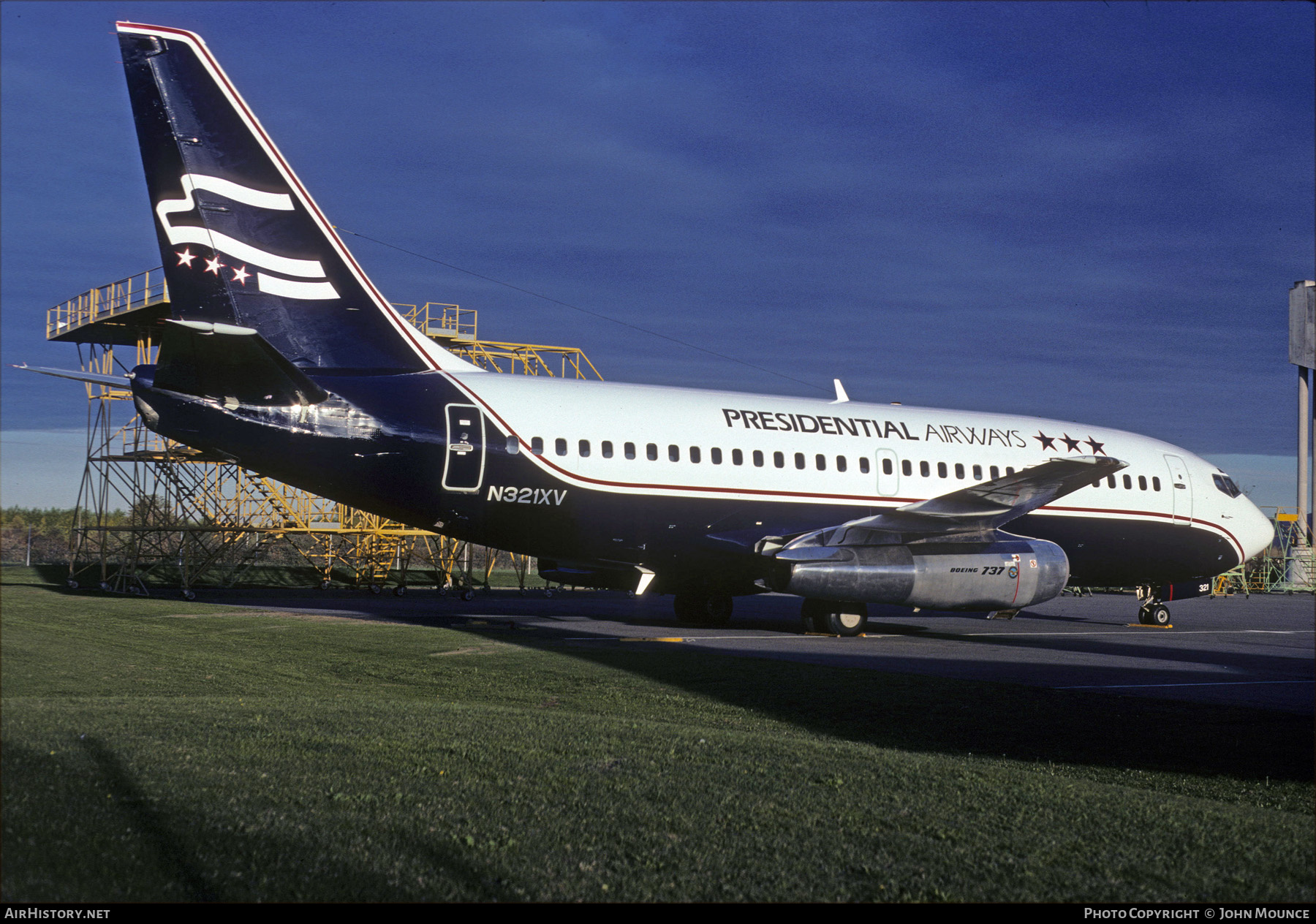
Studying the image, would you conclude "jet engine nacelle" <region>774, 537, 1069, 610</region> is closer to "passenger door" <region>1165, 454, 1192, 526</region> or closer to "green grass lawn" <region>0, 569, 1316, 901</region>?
"passenger door" <region>1165, 454, 1192, 526</region>

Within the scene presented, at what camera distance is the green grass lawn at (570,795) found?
11.8ft

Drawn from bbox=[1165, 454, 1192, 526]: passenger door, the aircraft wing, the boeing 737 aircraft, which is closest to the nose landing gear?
the boeing 737 aircraft

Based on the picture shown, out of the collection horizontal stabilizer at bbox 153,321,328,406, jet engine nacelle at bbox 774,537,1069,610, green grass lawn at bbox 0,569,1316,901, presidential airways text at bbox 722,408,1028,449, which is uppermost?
presidential airways text at bbox 722,408,1028,449

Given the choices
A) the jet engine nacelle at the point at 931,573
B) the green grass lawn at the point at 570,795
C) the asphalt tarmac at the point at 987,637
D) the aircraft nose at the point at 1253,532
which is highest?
the aircraft nose at the point at 1253,532

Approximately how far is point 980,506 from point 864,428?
12.4 ft

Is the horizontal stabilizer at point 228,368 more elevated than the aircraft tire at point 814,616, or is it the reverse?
the horizontal stabilizer at point 228,368

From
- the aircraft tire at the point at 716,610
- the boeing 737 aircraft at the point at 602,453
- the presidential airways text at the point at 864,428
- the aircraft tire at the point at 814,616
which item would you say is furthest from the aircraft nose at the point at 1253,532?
the aircraft tire at the point at 716,610

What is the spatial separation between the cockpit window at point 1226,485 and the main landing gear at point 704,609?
12.6m

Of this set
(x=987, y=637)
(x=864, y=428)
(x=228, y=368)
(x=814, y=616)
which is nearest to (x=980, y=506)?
(x=864, y=428)

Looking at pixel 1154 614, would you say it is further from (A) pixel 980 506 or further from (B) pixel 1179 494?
(A) pixel 980 506

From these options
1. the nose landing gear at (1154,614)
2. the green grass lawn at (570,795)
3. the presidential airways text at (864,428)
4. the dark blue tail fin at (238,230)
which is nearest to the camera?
the green grass lawn at (570,795)

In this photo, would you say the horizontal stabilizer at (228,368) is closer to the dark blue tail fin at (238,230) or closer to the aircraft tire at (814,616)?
the dark blue tail fin at (238,230)

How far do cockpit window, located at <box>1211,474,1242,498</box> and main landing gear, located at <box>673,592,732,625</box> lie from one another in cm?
1264

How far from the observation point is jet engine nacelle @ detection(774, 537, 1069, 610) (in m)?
19.0
